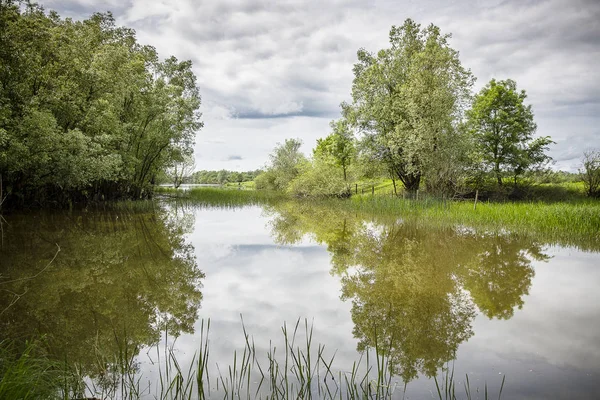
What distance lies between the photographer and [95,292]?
6.18 meters

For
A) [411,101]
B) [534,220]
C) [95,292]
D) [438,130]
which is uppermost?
[411,101]

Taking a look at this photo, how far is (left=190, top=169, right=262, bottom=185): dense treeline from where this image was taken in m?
130

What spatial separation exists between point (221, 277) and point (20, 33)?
1357 cm

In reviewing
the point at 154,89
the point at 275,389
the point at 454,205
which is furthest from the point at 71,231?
the point at 454,205

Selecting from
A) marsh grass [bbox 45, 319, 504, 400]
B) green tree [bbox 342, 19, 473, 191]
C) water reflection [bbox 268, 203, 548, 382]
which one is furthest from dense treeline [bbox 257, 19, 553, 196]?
marsh grass [bbox 45, 319, 504, 400]

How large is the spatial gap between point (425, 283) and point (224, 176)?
139m

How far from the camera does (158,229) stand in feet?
45.5

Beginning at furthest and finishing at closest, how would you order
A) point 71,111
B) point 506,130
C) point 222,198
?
point 222,198 → point 506,130 → point 71,111

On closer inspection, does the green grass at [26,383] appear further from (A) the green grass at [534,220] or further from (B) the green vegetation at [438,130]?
(B) the green vegetation at [438,130]

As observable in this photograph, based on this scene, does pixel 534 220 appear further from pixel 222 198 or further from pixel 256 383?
pixel 222 198

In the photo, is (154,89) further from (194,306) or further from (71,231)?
(194,306)

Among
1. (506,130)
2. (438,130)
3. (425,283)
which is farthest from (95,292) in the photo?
(506,130)

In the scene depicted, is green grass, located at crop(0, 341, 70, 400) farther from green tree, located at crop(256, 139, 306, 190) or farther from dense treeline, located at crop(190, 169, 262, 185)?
dense treeline, located at crop(190, 169, 262, 185)

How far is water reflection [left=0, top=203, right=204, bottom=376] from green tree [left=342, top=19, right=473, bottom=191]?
57.4ft
